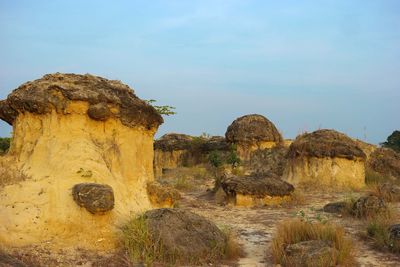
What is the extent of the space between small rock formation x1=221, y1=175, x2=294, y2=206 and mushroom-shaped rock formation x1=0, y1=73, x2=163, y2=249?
3383mm

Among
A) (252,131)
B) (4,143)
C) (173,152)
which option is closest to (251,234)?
(252,131)

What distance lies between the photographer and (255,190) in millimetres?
12031

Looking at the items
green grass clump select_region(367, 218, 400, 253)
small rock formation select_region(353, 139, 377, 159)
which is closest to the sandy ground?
green grass clump select_region(367, 218, 400, 253)

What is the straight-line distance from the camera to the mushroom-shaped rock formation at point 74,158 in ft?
22.6

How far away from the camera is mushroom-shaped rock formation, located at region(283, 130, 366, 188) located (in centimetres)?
1533

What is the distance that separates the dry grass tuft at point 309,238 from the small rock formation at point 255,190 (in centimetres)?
460

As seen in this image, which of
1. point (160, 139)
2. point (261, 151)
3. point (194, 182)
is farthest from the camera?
point (160, 139)

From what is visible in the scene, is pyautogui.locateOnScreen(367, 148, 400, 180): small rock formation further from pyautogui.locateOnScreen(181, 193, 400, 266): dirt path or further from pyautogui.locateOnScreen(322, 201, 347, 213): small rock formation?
pyautogui.locateOnScreen(322, 201, 347, 213): small rock formation

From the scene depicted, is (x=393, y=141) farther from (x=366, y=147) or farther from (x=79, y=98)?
(x=79, y=98)

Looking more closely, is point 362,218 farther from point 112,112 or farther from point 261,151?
point 261,151

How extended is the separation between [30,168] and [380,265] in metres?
5.20

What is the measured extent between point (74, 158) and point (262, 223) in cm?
380

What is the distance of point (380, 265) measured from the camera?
6539 millimetres

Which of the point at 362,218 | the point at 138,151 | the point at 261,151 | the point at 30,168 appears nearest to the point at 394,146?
the point at 261,151
